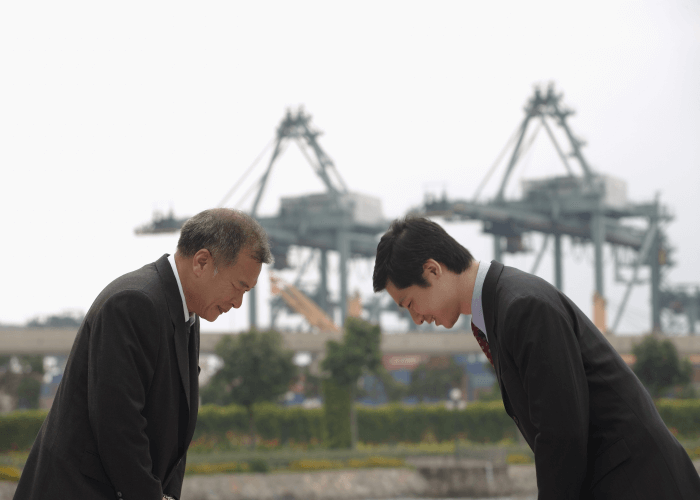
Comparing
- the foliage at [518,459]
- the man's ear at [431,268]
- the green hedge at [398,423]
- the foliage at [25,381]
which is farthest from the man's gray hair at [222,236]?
the foliage at [25,381]

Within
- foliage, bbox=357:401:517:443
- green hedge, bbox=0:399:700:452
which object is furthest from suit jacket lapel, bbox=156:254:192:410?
foliage, bbox=357:401:517:443

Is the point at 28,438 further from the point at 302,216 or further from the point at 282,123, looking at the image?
the point at 282,123

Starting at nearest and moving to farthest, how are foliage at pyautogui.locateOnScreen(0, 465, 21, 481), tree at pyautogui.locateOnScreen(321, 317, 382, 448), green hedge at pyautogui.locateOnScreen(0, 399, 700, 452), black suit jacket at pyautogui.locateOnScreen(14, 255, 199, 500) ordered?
black suit jacket at pyautogui.locateOnScreen(14, 255, 199, 500) < foliage at pyautogui.locateOnScreen(0, 465, 21, 481) < tree at pyautogui.locateOnScreen(321, 317, 382, 448) < green hedge at pyautogui.locateOnScreen(0, 399, 700, 452)

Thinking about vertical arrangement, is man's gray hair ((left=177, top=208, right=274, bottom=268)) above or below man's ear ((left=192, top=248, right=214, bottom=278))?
above

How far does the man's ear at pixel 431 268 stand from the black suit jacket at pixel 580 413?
0.69 ft

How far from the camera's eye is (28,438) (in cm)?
2259

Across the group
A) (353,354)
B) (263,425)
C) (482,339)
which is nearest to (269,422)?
(263,425)

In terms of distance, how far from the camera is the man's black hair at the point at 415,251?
229 centimetres

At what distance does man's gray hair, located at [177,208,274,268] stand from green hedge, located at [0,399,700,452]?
2215 cm

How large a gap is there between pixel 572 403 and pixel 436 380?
148ft

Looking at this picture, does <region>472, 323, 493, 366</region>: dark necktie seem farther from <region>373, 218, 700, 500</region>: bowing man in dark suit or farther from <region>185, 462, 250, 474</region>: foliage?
<region>185, 462, 250, 474</region>: foliage

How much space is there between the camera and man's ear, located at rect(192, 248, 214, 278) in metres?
2.42

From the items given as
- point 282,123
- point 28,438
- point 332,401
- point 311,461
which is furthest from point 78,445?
point 282,123

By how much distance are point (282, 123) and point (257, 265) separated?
49.2 meters
